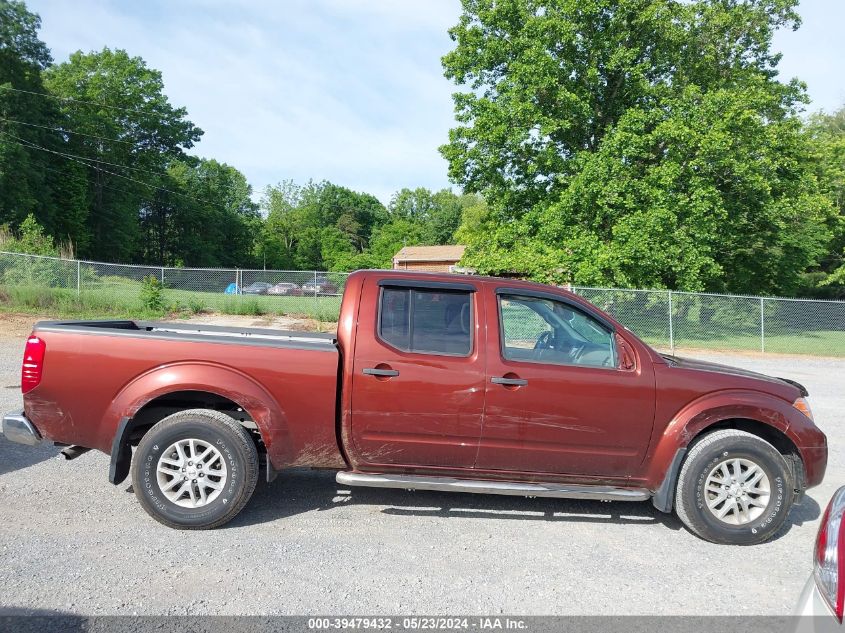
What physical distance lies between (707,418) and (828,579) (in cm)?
243

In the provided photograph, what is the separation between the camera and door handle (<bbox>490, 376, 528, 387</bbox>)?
3979mm

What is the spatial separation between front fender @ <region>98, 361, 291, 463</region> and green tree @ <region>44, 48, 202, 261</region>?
191ft

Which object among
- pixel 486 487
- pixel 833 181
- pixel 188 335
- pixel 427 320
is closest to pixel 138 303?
pixel 188 335

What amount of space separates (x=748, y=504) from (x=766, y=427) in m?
0.59

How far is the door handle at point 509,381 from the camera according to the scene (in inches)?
157

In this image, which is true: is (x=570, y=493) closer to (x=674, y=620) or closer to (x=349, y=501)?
(x=674, y=620)

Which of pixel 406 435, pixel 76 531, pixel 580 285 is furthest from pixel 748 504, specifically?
pixel 580 285

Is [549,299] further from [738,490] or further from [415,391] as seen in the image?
[738,490]

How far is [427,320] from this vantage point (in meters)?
4.21

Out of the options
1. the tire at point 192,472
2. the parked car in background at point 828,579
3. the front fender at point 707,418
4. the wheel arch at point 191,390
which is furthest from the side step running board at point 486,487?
the parked car in background at point 828,579

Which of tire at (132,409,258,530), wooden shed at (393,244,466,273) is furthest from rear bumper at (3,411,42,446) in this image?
wooden shed at (393,244,466,273)

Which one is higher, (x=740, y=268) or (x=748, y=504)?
(x=740, y=268)

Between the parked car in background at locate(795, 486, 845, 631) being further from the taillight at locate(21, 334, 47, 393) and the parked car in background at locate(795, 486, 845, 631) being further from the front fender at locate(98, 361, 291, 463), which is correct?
the taillight at locate(21, 334, 47, 393)

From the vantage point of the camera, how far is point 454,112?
22.9 m
